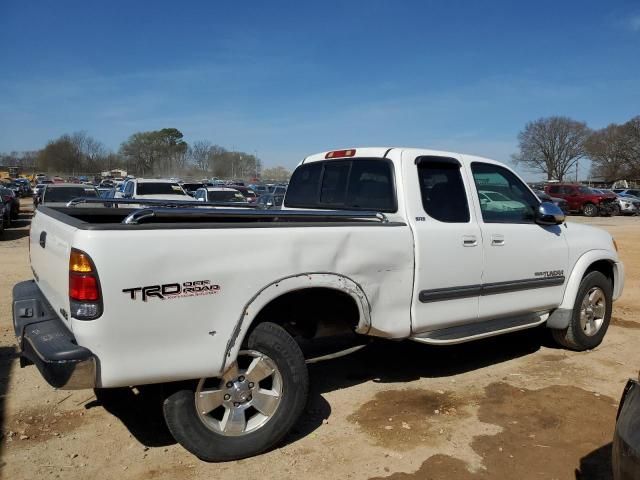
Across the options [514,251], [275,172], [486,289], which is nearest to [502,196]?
[514,251]

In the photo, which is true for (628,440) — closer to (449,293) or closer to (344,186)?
(449,293)

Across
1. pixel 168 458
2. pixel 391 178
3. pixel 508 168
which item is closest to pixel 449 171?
pixel 391 178

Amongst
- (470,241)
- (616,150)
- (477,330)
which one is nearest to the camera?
(470,241)

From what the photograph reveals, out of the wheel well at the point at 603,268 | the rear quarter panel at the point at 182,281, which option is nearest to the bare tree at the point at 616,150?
the wheel well at the point at 603,268

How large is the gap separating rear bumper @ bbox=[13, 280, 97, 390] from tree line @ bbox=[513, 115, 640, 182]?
285ft

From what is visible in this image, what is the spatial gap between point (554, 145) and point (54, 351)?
320ft

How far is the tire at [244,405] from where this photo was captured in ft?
10.8

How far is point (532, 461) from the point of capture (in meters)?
3.57

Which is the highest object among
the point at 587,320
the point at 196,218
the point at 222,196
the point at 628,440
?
the point at 196,218

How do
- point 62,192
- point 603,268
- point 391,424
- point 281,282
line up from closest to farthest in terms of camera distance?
point 281,282 < point 391,424 < point 603,268 < point 62,192

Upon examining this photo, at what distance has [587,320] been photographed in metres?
5.78

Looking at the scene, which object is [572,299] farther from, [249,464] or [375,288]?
[249,464]

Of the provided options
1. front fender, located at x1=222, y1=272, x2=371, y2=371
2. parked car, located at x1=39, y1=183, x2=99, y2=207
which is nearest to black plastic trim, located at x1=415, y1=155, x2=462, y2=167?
front fender, located at x1=222, y1=272, x2=371, y2=371

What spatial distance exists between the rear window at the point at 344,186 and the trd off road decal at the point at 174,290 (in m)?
1.78
